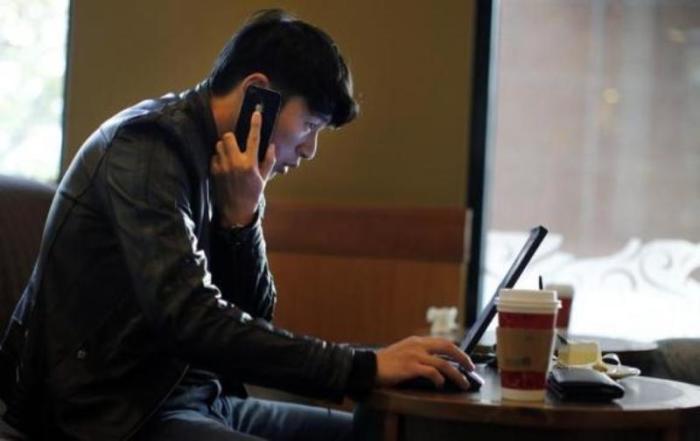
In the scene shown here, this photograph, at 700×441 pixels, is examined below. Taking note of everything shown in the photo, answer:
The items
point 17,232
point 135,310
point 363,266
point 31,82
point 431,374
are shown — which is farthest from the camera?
point 31,82

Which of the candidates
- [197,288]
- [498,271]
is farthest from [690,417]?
[498,271]

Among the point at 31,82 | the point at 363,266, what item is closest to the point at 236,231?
the point at 363,266

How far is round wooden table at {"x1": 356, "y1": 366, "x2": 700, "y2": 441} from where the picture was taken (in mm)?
1339

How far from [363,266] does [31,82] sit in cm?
152

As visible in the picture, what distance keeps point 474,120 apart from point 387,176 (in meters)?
0.35

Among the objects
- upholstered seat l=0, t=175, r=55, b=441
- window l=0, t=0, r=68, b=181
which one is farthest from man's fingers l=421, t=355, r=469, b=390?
window l=0, t=0, r=68, b=181

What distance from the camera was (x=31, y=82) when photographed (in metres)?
3.92

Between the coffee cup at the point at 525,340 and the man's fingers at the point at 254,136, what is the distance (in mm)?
576

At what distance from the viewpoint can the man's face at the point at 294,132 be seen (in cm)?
183

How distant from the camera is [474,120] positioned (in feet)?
11.4

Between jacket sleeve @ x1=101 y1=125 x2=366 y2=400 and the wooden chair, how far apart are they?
6.00ft

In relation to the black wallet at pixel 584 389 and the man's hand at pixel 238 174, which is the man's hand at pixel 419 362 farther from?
the man's hand at pixel 238 174

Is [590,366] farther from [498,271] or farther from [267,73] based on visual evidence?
[498,271]

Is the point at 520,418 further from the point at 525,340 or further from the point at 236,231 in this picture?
the point at 236,231
